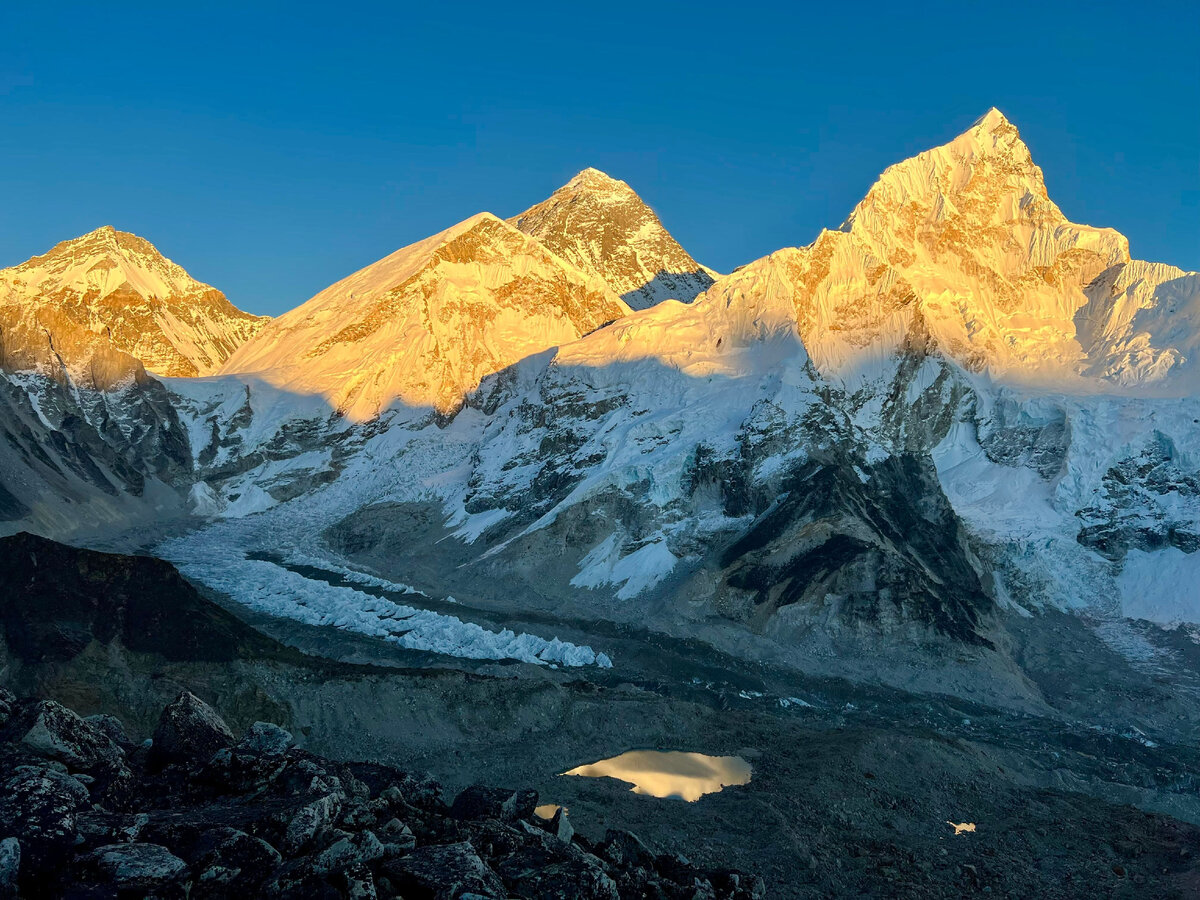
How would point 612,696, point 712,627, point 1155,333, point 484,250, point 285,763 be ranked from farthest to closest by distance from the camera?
point 484,250, point 1155,333, point 712,627, point 612,696, point 285,763

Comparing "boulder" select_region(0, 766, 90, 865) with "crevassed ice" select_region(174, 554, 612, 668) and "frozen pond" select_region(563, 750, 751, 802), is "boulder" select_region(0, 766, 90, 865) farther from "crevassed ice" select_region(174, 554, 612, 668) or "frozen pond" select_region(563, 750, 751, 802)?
"crevassed ice" select_region(174, 554, 612, 668)

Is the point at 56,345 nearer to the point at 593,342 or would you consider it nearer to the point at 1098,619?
the point at 593,342

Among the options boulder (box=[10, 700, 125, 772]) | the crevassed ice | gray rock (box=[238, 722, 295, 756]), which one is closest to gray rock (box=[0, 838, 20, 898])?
boulder (box=[10, 700, 125, 772])

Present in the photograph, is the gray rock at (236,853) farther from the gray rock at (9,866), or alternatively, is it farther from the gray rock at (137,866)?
the gray rock at (9,866)

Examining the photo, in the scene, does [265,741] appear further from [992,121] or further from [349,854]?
[992,121]

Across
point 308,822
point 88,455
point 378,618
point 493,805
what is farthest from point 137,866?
point 88,455

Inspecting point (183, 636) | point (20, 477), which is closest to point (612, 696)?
point (183, 636)
